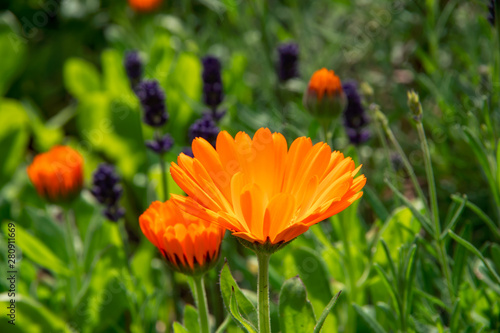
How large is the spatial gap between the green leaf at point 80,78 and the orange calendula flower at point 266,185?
5.04 feet

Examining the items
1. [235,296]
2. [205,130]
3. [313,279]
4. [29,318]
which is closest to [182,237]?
[235,296]

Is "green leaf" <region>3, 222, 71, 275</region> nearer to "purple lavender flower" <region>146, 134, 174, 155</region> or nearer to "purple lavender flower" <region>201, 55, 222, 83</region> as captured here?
"purple lavender flower" <region>146, 134, 174, 155</region>

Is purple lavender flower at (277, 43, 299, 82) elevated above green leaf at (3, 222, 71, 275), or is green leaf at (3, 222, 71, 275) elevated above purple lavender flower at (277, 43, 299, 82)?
purple lavender flower at (277, 43, 299, 82)

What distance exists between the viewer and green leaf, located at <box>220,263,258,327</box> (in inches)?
31.7

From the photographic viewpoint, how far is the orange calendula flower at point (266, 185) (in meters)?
0.68

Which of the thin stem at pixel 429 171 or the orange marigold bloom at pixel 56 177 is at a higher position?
the thin stem at pixel 429 171

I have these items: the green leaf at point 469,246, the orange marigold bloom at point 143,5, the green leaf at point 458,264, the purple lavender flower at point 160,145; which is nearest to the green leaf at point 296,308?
the green leaf at point 469,246

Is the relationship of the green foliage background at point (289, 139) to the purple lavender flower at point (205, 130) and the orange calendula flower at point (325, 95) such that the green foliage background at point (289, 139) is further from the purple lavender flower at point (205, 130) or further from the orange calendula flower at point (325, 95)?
the purple lavender flower at point (205, 130)

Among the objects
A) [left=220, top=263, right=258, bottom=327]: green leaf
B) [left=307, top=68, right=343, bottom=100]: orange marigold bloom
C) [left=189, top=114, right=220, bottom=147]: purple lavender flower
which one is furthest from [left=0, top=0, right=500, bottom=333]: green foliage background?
[left=189, top=114, right=220, bottom=147]: purple lavender flower

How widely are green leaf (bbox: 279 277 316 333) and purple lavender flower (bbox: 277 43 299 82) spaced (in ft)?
2.84

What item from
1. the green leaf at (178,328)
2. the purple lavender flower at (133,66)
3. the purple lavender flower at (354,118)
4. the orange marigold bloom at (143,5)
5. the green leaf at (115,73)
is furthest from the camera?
the orange marigold bloom at (143,5)

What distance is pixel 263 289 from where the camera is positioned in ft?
2.46

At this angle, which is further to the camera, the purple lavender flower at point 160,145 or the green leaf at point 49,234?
the green leaf at point 49,234

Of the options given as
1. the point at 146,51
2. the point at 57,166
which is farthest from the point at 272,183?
the point at 146,51
